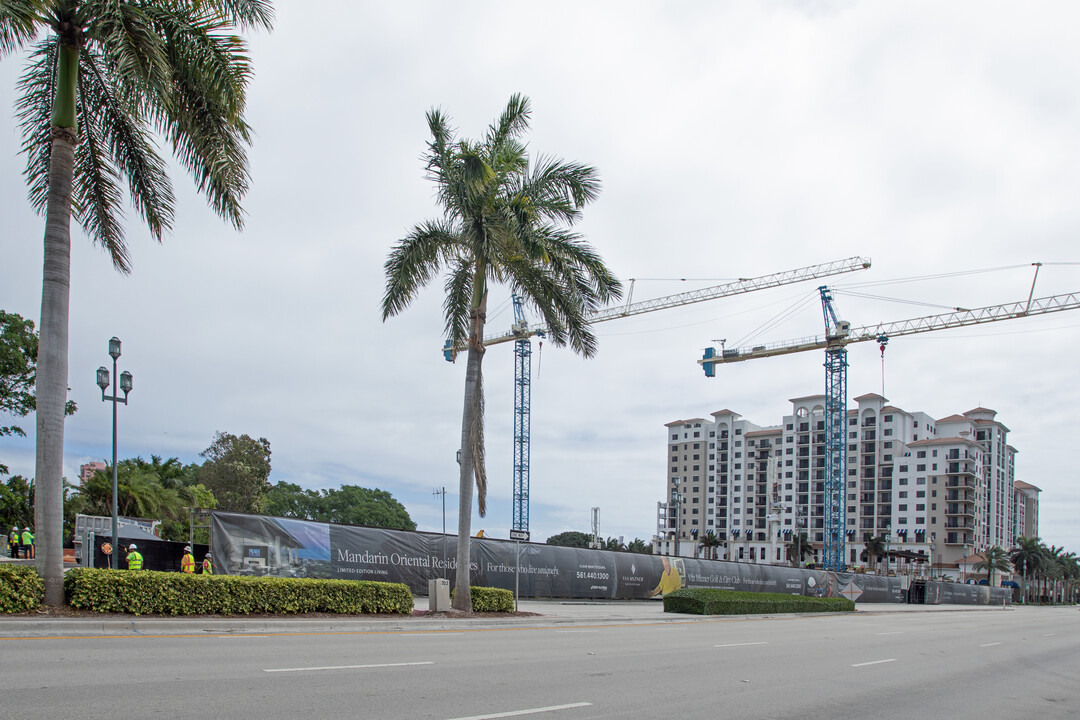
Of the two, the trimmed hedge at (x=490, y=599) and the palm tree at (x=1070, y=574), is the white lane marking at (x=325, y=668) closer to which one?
the trimmed hedge at (x=490, y=599)

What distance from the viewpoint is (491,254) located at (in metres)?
21.3

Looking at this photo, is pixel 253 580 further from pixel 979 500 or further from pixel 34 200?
pixel 979 500

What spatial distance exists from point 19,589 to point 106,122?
8425mm

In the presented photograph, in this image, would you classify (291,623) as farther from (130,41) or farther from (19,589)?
(130,41)

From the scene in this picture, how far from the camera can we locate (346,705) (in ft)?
25.2

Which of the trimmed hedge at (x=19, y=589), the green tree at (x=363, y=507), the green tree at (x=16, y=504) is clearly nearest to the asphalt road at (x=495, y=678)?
the trimmed hedge at (x=19, y=589)

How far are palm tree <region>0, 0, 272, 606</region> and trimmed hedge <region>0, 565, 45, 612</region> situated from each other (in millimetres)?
254

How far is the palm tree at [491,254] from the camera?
67.8ft

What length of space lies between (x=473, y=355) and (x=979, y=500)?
148 meters

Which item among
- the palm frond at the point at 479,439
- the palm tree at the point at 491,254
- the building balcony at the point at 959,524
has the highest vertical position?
the palm tree at the point at 491,254

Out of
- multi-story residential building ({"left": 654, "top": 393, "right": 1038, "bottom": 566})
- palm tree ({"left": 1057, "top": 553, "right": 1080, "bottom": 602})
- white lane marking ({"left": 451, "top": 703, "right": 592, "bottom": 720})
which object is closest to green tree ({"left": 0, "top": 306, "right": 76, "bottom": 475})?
white lane marking ({"left": 451, "top": 703, "right": 592, "bottom": 720})

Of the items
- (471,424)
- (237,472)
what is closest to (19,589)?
(471,424)

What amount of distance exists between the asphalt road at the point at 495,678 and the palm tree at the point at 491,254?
5.78m

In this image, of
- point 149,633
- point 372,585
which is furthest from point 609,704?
point 372,585
